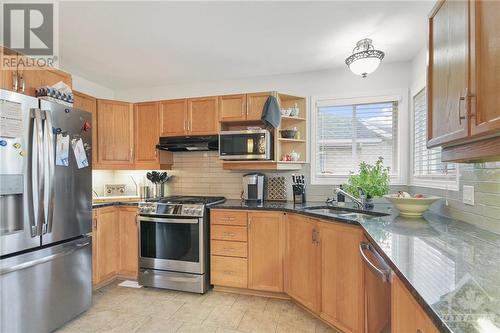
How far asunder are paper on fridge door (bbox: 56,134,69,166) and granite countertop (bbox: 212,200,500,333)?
2.37m

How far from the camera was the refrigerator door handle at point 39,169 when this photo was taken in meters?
1.87

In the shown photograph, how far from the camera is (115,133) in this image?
3260 mm

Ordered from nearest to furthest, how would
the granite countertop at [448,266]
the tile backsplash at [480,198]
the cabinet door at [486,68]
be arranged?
the granite countertop at [448,266], the cabinet door at [486,68], the tile backsplash at [480,198]

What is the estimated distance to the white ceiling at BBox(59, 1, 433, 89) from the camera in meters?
1.90

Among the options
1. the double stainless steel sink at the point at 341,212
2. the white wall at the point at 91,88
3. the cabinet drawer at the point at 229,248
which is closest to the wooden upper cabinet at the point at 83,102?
the white wall at the point at 91,88

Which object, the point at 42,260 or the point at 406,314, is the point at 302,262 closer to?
the point at 406,314

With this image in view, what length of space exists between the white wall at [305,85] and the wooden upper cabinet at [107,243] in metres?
1.75

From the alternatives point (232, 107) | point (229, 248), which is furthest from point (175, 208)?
point (232, 107)

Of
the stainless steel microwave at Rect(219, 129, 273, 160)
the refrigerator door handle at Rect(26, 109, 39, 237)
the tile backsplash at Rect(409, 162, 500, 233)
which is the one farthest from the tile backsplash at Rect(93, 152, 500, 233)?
the refrigerator door handle at Rect(26, 109, 39, 237)

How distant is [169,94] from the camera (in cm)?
362

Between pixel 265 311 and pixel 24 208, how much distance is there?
2.12m

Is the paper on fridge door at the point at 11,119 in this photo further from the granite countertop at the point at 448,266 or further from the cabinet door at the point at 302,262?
the granite countertop at the point at 448,266

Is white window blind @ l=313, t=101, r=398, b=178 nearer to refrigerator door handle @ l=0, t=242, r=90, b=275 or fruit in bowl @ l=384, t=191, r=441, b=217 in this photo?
fruit in bowl @ l=384, t=191, r=441, b=217

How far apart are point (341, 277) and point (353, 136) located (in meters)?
1.71
